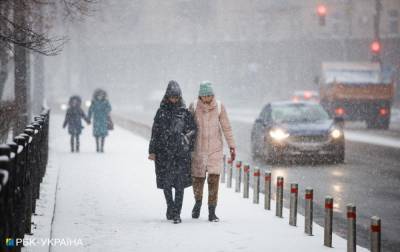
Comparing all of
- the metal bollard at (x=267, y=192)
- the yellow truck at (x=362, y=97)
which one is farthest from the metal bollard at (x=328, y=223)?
the yellow truck at (x=362, y=97)

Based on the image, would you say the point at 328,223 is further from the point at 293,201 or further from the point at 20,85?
the point at 20,85

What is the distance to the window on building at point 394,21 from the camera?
69275mm

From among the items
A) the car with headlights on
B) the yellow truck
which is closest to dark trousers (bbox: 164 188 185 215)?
the car with headlights on

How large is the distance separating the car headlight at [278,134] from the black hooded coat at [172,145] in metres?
9.43

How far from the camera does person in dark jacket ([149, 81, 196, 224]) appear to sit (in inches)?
387

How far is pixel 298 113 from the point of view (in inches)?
815

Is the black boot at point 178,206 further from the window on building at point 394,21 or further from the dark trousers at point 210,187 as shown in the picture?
the window on building at point 394,21

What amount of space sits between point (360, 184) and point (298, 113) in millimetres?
5809

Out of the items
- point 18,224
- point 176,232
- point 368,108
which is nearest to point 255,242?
point 176,232

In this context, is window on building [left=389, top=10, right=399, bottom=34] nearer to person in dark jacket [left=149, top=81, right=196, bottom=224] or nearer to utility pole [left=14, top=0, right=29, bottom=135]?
utility pole [left=14, top=0, right=29, bottom=135]

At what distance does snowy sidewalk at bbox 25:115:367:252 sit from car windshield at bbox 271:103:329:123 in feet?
16.8

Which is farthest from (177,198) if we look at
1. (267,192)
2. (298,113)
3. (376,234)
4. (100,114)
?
(100,114)

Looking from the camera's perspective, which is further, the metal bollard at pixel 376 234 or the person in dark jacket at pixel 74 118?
the person in dark jacket at pixel 74 118

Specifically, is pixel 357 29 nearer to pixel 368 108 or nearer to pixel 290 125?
pixel 368 108
